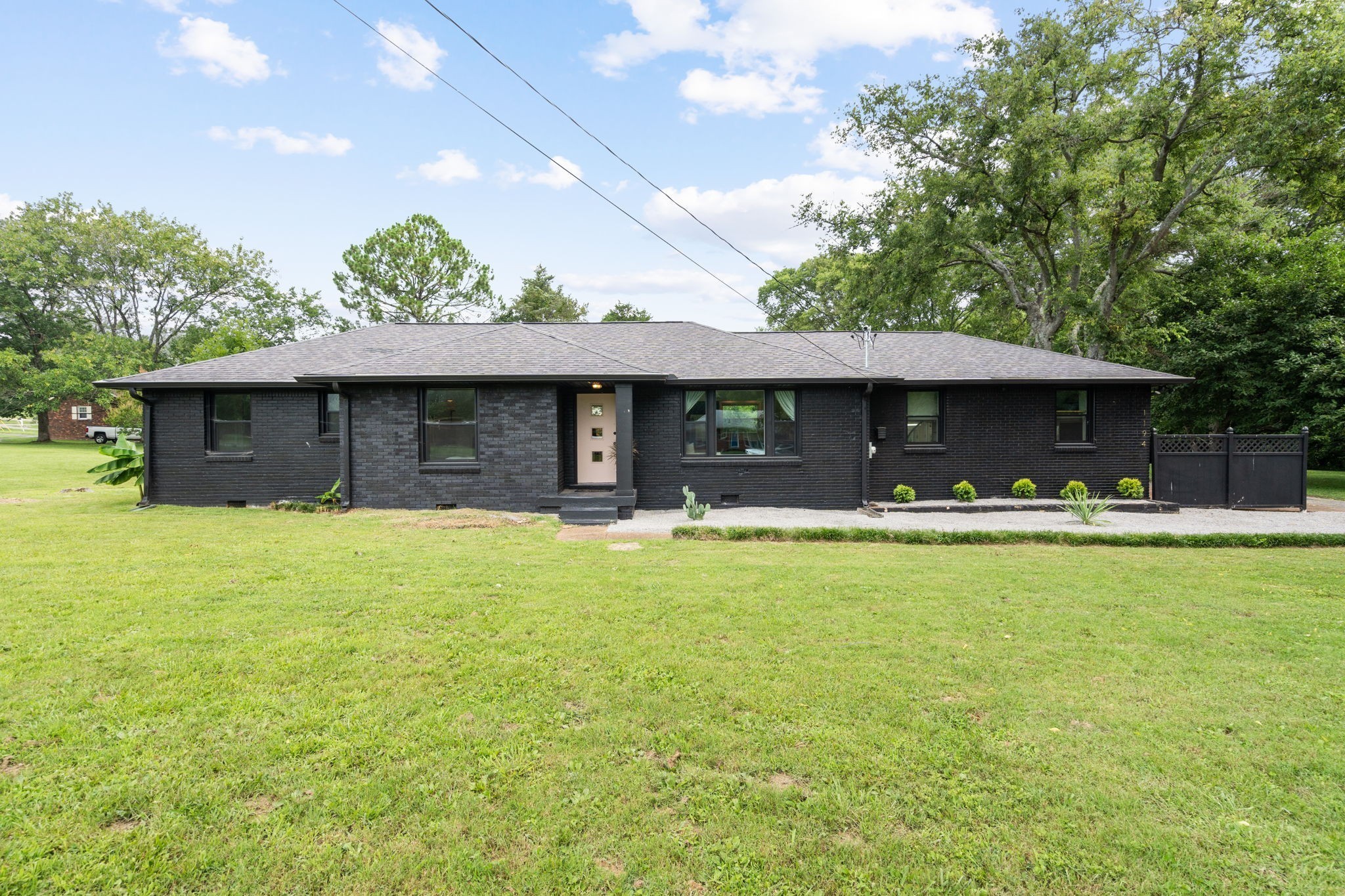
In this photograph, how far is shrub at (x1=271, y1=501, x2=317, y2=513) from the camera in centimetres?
1194

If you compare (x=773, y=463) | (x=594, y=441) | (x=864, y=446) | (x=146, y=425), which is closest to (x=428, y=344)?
(x=594, y=441)

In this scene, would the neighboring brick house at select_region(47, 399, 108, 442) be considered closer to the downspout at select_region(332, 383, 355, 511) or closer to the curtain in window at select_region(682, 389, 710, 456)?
the downspout at select_region(332, 383, 355, 511)

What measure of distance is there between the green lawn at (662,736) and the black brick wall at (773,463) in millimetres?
6247

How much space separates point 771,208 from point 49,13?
80.3 feet

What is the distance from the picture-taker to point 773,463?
499 inches

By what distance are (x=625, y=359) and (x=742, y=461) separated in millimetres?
3481

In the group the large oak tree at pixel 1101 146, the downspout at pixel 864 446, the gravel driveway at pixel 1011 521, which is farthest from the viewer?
the large oak tree at pixel 1101 146

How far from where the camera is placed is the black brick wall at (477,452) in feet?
38.5

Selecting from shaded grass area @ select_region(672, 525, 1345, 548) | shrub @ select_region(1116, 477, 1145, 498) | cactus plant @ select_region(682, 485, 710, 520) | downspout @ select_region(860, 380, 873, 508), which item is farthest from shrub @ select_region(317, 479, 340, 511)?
shrub @ select_region(1116, 477, 1145, 498)

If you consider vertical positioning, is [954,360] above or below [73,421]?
above

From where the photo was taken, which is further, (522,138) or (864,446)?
(864,446)

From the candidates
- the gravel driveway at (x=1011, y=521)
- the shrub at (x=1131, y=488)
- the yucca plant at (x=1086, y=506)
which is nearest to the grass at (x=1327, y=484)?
the gravel driveway at (x=1011, y=521)

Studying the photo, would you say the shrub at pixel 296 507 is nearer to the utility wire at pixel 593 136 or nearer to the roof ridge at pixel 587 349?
the roof ridge at pixel 587 349

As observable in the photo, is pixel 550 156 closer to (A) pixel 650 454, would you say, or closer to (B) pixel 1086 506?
(A) pixel 650 454
